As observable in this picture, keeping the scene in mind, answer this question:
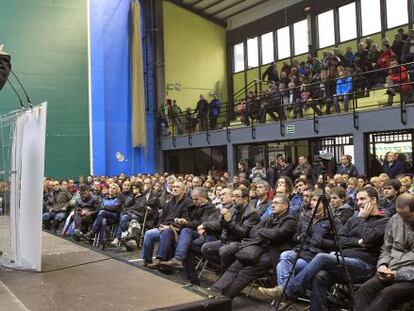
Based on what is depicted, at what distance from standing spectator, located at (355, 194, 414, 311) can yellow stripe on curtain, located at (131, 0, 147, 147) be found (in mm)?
14735

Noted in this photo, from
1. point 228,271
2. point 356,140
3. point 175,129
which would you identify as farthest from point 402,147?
point 175,129

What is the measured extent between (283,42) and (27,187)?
668 inches

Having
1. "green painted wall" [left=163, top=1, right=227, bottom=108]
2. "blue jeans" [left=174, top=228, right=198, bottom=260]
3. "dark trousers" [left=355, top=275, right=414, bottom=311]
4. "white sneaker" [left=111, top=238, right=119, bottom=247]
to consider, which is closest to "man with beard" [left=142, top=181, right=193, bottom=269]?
"blue jeans" [left=174, top=228, right=198, bottom=260]

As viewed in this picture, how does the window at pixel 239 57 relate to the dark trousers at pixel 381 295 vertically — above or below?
above

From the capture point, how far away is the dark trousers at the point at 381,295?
3.72 meters

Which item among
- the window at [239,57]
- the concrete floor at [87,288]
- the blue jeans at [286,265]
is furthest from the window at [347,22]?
the concrete floor at [87,288]

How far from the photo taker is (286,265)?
466cm

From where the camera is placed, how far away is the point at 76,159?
56.5 ft

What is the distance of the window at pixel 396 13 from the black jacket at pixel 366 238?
12.2m

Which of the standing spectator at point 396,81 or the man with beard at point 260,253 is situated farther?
the standing spectator at point 396,81

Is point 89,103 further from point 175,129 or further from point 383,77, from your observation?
point 383,77

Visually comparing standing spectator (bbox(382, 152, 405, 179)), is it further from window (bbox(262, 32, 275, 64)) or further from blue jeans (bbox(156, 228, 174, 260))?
window (bbox(262, 32, 275, 64))

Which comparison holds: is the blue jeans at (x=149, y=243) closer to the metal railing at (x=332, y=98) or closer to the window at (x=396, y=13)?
the metal railing at (x=332, y=98)

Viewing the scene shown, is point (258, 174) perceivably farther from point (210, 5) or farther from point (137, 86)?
point (210, 5)
